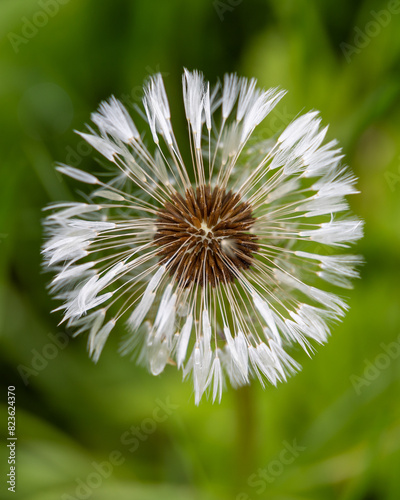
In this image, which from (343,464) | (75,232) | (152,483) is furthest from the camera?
(152,483)

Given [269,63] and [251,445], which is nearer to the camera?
[251,445]

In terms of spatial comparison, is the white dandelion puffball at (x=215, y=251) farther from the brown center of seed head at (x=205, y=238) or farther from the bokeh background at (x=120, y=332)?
the bokeh background at (x=120, y=332)

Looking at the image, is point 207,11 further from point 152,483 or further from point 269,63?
point 152,483

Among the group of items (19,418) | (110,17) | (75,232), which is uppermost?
(110,17)

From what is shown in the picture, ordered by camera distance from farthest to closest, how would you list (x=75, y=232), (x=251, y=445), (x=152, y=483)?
(x=152, y=483), (x=251, y=445), (x=75, y=232)

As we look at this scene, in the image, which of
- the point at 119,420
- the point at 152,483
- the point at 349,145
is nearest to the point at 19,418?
the point at 119,420

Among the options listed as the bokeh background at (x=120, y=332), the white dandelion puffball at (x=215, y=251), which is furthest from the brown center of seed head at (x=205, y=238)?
the bokeh background at (x=120, y=332)
